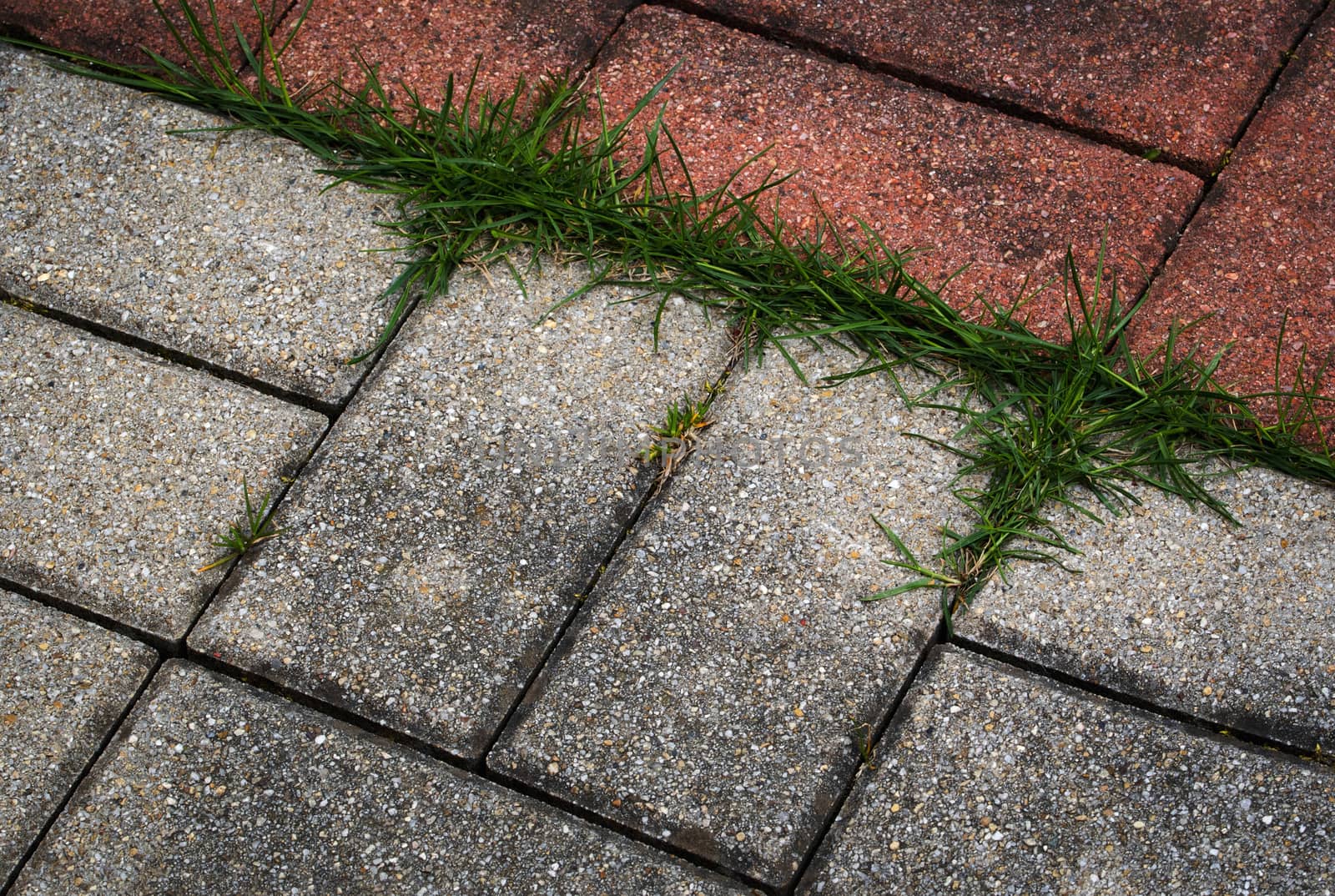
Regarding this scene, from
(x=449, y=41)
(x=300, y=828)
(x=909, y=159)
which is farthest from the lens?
(x=449, y=41)

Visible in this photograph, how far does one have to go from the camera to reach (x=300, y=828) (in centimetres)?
171

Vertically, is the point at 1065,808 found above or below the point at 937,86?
below

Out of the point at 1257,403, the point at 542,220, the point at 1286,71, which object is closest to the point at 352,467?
the point at 542,220

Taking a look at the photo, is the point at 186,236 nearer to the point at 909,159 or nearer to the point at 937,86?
the point at 909,159

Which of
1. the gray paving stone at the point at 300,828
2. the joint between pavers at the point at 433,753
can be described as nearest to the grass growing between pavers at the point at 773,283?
the joint between pavers at the point at 433,753

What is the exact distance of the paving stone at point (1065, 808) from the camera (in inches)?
66.2

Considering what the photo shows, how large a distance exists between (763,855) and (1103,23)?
64.6 inches

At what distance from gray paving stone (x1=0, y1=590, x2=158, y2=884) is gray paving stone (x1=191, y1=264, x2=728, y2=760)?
13cm

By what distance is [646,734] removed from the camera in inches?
70.0

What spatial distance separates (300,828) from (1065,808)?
1.02 metres

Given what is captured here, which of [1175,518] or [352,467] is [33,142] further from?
[1175,518]

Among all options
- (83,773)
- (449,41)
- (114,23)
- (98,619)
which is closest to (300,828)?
(83,773)

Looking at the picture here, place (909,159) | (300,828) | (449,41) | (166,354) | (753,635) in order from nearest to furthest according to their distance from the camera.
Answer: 1. (300,828)
2. (753,635)
3. (166,354)
4. (909,159)
5. (449,41)

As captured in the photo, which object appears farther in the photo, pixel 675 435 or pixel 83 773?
pixel 675 435
